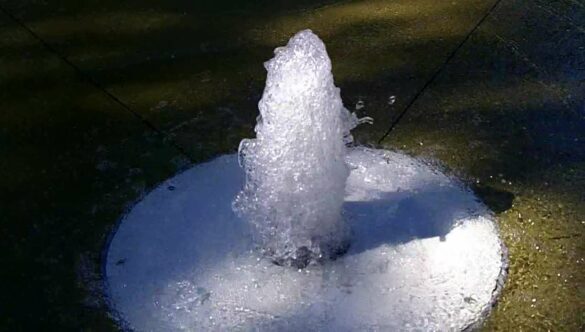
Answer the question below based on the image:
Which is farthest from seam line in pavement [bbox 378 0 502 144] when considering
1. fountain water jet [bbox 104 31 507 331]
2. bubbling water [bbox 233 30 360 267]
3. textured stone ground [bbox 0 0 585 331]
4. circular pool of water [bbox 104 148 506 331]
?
bubbling water [bbox 233 30 360 267]

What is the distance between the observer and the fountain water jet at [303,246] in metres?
2.67

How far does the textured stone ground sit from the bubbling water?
531 millimetres

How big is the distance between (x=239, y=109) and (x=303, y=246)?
916mm

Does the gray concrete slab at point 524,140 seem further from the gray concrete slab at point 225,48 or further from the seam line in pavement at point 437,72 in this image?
the gray concrete slab at point 225,48

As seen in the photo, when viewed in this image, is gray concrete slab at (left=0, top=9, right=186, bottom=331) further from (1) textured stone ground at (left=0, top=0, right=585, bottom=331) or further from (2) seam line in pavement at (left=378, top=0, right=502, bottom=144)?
(2) seam line in pavement at (left=378, top=0, right=502, bottom=144)

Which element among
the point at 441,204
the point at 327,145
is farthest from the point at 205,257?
the point at 441,204

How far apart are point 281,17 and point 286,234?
1.55 meters

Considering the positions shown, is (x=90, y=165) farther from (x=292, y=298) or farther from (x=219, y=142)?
(x=292, y=298)

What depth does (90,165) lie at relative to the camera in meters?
3.31

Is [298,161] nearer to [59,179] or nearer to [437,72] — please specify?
[59,179]

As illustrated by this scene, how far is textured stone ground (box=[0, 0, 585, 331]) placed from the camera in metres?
2.87

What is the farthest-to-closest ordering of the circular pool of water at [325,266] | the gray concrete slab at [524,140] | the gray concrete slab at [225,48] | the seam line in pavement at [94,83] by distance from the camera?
the gray concrete slab at [225,48] < the seam line in pavement at [94,83] < the gray concrete slab at [524,140] < the circular pool of water at [325,266]

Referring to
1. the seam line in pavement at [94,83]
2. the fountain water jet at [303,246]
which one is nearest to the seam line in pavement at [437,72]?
the fountain water jet at [303,246]

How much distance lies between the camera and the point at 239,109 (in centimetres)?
357
